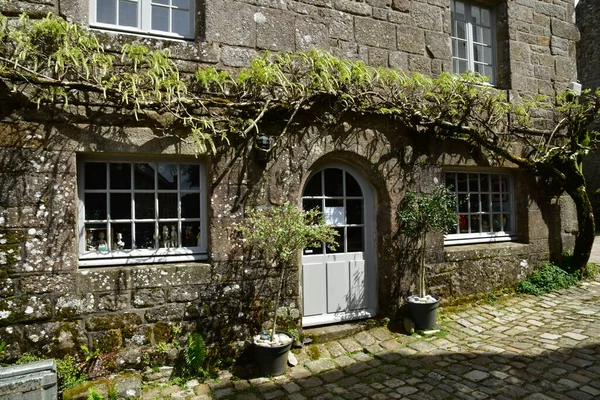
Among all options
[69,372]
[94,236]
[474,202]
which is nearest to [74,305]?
[69,372]

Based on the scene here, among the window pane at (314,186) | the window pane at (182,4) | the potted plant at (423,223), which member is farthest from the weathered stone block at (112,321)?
the window pane at (182,4)

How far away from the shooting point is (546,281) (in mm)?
5969

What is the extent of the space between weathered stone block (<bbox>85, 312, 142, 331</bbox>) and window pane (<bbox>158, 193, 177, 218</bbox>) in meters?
1.03

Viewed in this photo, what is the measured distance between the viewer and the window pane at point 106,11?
12.9 feet

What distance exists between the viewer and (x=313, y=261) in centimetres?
461

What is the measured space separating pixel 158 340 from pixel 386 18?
4.81 metres

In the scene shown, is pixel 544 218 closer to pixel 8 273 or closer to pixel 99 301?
pixel 99 301

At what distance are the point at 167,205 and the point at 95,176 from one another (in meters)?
0.74

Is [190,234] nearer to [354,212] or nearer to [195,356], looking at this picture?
[195,356]

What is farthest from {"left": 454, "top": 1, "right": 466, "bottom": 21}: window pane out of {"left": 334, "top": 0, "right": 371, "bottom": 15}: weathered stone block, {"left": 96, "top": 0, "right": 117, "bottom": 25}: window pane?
{"left": 96, "top": 0, "right": 117, "bottom": 25}: window pane

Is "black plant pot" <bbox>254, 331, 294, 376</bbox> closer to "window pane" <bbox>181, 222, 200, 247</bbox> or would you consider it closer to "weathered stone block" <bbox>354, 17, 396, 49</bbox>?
"window pane" <bbox>181, 222, 200, 247</bbox>

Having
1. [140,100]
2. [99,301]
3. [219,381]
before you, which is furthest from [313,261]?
[140,100]

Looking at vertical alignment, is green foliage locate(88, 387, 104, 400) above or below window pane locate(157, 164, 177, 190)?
below

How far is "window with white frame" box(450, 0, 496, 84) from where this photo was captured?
6.01 m
